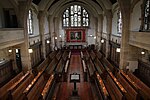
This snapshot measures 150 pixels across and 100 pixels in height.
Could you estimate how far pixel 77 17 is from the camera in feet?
103

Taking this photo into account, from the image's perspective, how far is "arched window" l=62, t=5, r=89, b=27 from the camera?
103 feet

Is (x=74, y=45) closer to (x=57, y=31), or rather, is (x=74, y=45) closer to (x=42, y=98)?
(x=57, y=31)

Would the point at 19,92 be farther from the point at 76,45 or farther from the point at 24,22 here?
the point at 76,45

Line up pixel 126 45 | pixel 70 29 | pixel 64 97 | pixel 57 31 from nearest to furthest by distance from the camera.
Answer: pixel 64 97
pixel 126 45
pixel 57 31
pixel 70 29

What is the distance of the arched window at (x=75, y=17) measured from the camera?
103ft

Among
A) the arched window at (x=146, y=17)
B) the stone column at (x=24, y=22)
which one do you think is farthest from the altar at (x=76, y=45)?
the arched window at (x=146, y=17)

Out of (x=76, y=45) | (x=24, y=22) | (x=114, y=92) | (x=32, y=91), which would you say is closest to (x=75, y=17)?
(x=76, y=45)

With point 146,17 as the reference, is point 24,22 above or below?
below

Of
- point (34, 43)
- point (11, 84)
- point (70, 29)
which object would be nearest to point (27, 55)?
point (11, 84)

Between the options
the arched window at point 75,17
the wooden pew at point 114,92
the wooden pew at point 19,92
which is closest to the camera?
the wooden pew at point 19,92

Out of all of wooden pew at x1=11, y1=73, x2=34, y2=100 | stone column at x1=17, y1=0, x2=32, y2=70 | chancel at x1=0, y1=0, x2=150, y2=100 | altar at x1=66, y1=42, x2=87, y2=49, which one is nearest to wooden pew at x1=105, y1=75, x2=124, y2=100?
chancel at x1=0, y1=0, x2=150, y2=100

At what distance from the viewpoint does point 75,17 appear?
3150cm

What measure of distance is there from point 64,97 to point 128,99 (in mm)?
4468

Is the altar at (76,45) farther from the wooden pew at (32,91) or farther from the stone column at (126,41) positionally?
the wooden pew at (32,91)
